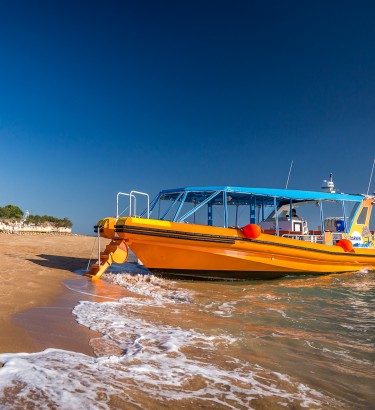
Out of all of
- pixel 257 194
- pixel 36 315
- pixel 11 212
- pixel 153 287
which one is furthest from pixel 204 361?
pixel 11 212

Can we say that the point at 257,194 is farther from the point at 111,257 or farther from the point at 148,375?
the point at 148,375

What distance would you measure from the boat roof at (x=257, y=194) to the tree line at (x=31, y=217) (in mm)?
38566

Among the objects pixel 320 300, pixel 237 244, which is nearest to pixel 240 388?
pixel 320 300

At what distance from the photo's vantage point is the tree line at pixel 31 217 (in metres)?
45.3

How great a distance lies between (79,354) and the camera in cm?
315

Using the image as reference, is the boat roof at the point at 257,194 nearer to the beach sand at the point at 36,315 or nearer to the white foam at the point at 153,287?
the white foam at the point at 153,287

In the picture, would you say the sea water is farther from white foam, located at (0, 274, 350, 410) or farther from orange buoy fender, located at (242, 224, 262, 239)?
orange buoy fender, located at (242, 224, 262, 239)

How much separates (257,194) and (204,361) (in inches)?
278

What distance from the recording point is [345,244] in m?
11.3

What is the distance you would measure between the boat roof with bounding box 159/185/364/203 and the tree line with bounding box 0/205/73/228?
38.6 meters

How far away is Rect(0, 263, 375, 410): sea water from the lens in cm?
245

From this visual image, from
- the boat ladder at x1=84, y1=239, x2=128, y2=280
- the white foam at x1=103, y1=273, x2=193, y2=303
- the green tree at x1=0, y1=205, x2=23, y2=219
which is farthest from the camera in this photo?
the green tree at x1=0, y1=205, x2=23, y2=219

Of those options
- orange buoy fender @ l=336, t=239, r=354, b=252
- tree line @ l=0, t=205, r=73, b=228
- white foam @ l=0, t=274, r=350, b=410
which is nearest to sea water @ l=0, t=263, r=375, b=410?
white foam @ l=0, t=274, r=350, b=410

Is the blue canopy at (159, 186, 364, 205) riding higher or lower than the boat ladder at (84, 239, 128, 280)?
higher
